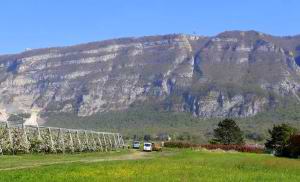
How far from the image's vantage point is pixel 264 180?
3212 cm

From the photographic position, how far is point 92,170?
35875 mm

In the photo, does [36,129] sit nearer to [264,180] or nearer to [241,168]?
[241,168]

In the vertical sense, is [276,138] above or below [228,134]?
above

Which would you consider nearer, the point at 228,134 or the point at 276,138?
the point at 276,138

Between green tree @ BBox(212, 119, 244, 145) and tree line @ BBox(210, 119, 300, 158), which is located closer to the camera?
tree line @ BBox(210, 119, 300, 158)

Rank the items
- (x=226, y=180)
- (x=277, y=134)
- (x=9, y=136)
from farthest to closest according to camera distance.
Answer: (x=277, y=134) → (x=9, y=136) → (x=226, y=180)

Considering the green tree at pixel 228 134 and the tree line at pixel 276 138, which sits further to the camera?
the green tree at pixel 228 134

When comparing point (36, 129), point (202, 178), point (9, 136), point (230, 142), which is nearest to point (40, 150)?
point (36, 129)

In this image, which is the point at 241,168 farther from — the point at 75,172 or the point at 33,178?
the point at 33,178

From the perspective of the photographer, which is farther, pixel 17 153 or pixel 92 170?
pixel 17 153

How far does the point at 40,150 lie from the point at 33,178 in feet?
122

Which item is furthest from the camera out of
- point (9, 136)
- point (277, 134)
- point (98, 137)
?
point (277, 134)

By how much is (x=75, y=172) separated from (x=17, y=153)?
1082 inches

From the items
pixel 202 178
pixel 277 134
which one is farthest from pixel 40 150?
pixel 277 134
